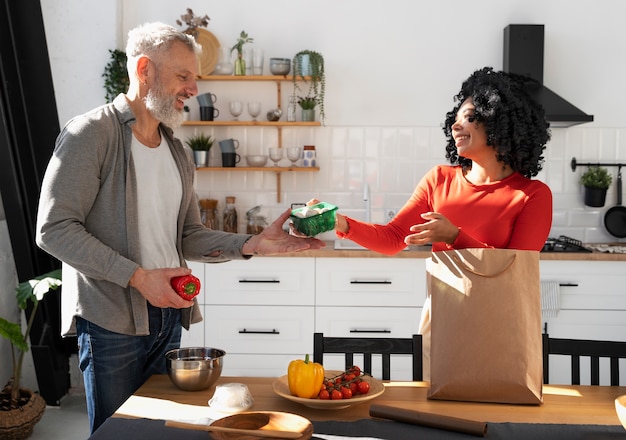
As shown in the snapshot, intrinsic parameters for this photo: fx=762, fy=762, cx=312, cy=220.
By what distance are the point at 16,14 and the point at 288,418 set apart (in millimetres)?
3495

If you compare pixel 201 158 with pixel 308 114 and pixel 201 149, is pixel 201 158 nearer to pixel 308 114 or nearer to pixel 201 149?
pixel 201 149

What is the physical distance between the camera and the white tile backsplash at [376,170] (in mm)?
4777

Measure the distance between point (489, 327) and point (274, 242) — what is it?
81cm

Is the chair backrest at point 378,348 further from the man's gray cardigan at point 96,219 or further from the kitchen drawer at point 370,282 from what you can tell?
the kitchen drawer at point 370,282

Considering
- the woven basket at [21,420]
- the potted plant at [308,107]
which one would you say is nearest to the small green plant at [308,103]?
the potted plant at [308,107]

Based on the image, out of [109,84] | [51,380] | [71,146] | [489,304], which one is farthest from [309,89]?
[489,304]

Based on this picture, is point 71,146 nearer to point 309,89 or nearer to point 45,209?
point 45,209

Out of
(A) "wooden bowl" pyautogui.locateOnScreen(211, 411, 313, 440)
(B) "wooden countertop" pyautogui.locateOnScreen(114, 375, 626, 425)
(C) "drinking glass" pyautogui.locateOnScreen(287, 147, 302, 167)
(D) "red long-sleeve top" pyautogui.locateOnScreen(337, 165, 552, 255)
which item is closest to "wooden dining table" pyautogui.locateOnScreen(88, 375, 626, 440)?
(B) "wooden countertop" pyautogui.locateOnScreen(114, 375, 626, 425)

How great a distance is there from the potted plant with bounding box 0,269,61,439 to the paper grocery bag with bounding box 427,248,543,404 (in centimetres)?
241

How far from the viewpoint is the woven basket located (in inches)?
147

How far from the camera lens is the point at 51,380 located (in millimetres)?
4387

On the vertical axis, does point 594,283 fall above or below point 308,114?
below

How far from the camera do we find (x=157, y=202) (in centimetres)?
230

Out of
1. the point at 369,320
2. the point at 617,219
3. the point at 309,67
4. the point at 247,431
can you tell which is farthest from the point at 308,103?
the point at 247,431
